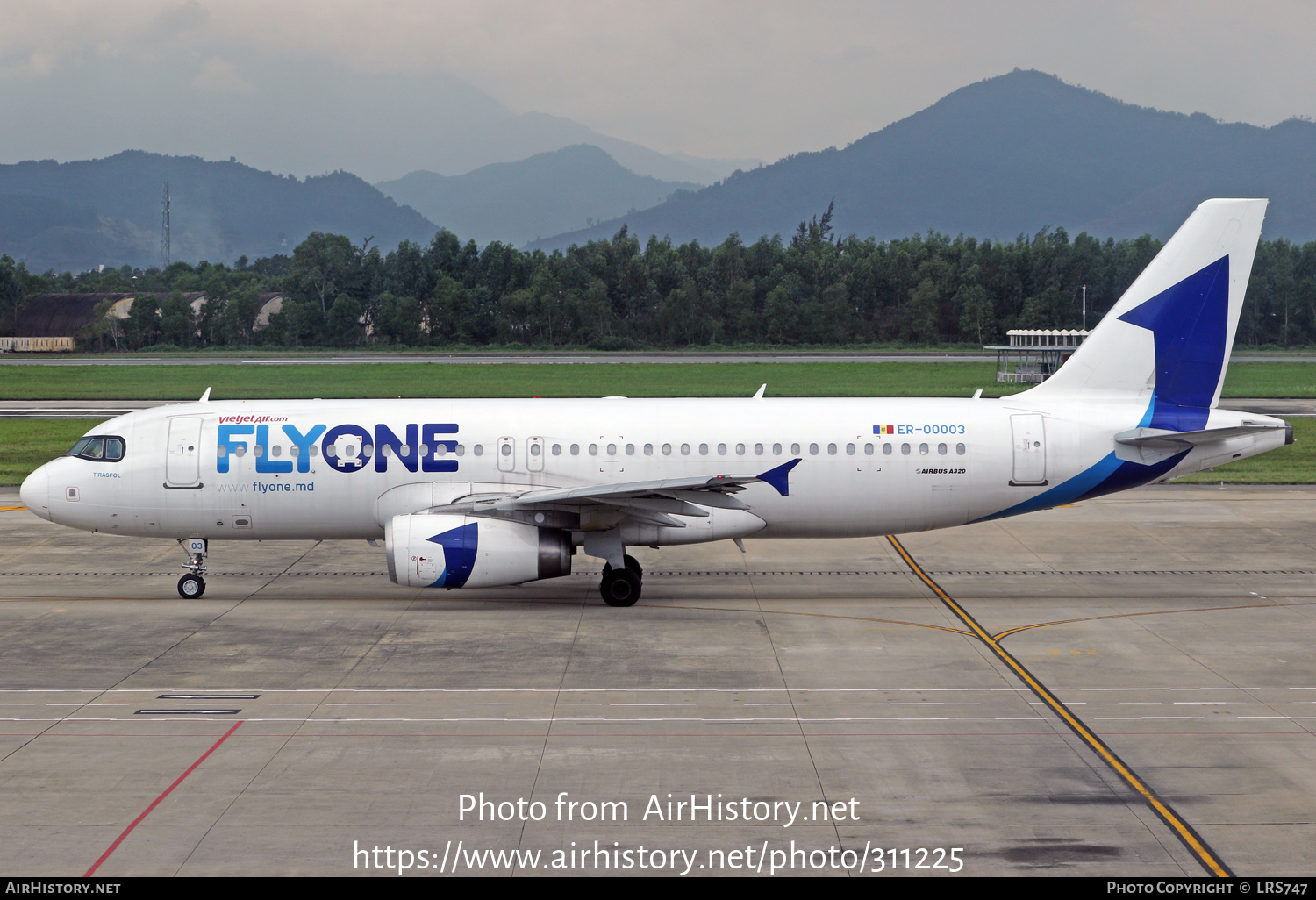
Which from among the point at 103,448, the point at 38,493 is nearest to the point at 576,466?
the point at 103,448

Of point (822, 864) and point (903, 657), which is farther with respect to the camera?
point (903, 657)

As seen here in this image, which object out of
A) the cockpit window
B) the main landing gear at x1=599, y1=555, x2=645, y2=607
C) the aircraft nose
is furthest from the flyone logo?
the main landing gear at x1=599, y1=555, x2=645, y2=607

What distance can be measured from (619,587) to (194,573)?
947cm

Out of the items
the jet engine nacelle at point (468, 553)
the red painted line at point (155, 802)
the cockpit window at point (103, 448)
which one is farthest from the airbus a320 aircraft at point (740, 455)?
the red painted line at point (155, 802)

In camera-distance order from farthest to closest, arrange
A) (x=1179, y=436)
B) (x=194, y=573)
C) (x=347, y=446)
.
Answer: (x=194, y=573) < (x=347, y=446) < (x=1179, y=436)

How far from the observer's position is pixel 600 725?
55.6ft

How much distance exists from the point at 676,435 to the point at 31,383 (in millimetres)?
71572

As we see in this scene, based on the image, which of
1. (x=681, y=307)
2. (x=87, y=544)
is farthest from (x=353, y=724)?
(x=681, y=307)

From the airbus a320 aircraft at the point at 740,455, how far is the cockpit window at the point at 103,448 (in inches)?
1.4

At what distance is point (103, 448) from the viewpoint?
25.2m

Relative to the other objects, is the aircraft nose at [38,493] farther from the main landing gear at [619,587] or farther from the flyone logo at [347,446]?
the main landing gear at [619,587]

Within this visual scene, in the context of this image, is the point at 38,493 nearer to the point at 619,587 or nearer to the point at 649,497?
A: the point at 619,587

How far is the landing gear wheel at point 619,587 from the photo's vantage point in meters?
24.0
